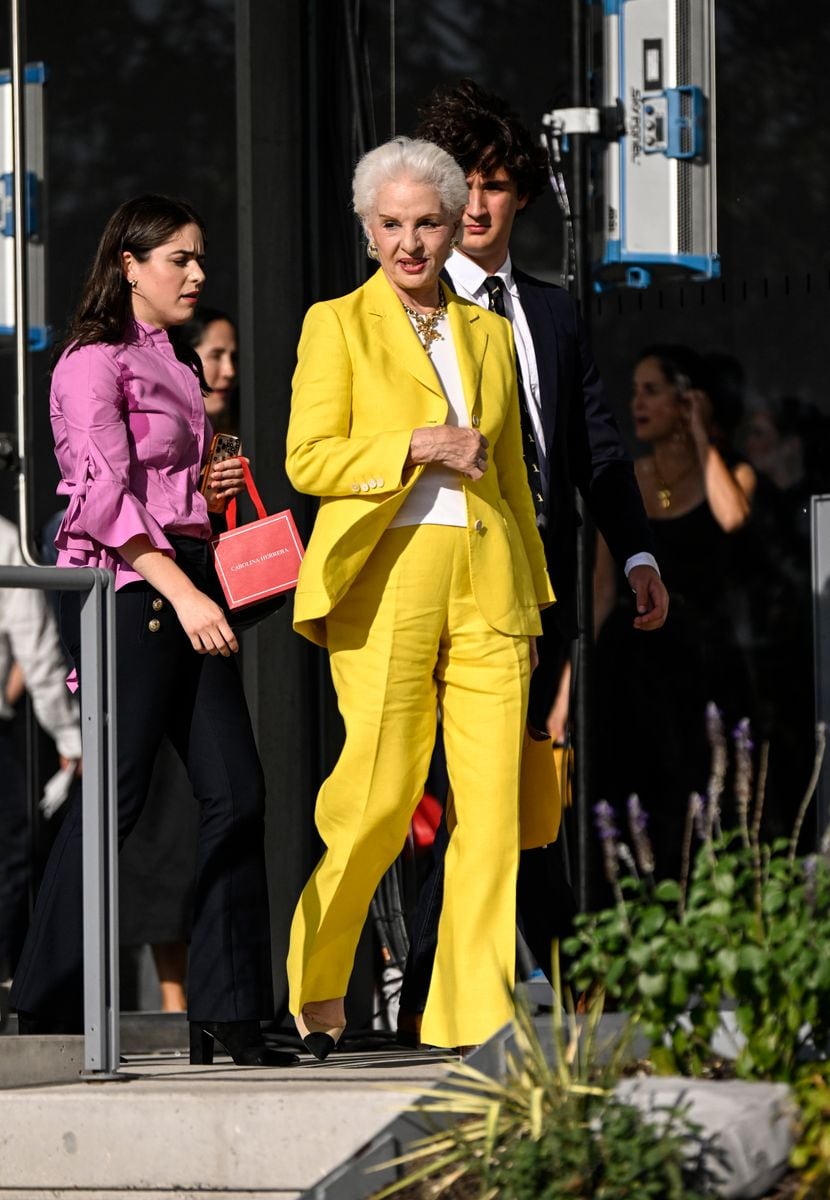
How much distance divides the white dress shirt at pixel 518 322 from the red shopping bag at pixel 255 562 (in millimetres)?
591

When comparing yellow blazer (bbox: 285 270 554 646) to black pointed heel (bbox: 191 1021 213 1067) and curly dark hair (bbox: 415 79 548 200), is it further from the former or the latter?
black pointed heel (bbox: 191 1021 213 1067)

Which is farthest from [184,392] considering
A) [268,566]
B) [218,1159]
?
[218,1159]

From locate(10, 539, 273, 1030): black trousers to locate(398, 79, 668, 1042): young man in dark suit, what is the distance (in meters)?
0.46

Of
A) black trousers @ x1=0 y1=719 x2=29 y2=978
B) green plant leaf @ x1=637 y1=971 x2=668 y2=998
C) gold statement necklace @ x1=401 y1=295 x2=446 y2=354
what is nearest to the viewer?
green plant leaf @ x1=637 y1=971 x2=668 y2=998

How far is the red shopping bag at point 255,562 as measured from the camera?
5.06 meters

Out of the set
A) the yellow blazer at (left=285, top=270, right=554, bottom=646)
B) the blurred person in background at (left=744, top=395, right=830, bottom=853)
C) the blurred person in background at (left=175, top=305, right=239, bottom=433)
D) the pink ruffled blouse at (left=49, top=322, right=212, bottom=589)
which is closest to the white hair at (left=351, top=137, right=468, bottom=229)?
the yellow blazer at (left=285, top=270, right=554, bottom=646)

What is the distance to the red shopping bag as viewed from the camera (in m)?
5.06

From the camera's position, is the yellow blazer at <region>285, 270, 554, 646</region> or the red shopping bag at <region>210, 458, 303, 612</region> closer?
the yellow blazer at <region>285, 270, 554, 646</region>

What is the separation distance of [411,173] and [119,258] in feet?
2.42

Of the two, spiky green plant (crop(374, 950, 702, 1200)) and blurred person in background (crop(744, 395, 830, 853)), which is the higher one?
blurred person in background (crop(744, 395, 830, 853))

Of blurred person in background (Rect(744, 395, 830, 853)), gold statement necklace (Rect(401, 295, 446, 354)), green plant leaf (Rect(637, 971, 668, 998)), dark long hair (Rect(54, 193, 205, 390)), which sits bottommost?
green plant leaf (Rect(637, 971, 668, 998))

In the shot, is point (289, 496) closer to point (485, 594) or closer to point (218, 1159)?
point (485, 594)

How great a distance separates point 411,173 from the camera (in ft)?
15.6

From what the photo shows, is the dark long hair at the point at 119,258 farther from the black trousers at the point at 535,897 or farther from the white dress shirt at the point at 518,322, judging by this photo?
the black trousers at the point at 535,897
